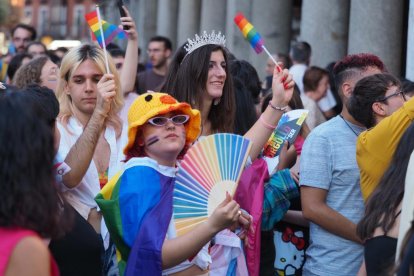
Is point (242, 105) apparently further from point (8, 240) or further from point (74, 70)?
point (8, 240)

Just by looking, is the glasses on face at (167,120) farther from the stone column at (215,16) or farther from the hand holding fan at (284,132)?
the stone column at (215,16)

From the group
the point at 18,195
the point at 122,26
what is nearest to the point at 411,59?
the point at 122,26

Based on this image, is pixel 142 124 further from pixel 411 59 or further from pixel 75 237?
pixel 411 59

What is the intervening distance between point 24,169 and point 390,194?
176 centimetres

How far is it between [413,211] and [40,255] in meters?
1.26

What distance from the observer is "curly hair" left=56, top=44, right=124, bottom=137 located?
601 cm

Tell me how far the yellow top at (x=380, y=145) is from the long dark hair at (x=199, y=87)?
1026 millimetres

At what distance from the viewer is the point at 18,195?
3.12m

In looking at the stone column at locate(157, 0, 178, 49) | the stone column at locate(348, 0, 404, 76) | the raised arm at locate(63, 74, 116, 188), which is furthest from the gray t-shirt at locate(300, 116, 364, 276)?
the stone column at locate(157, 0, 178, 49)

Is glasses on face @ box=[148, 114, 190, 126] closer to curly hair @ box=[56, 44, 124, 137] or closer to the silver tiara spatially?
the silver tiara

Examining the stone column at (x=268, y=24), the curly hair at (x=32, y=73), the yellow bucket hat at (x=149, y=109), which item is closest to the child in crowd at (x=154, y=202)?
the yellow bucket hat at (x=149, y=109)

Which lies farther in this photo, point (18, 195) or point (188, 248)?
point (188, 248)

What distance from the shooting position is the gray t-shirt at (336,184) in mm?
5391

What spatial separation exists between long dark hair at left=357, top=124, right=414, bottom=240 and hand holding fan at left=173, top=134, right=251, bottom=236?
0.65 meters
